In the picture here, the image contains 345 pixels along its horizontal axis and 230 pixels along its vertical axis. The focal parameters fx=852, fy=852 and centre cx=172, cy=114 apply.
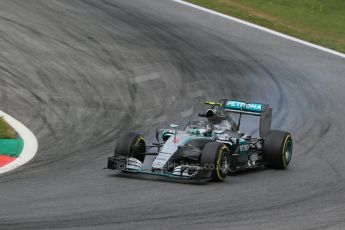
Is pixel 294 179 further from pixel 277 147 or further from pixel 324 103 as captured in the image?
pixel 324 103

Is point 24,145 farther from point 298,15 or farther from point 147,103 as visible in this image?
point 298,15

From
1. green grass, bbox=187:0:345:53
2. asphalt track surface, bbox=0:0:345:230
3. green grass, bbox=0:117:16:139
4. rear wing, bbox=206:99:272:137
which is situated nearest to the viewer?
asphalt track surface, bbox=0:0:345:230

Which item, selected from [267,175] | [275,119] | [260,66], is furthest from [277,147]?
[260,66]

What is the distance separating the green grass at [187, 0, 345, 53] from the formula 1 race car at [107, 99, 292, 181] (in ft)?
41.5

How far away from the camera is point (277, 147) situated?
16531mm

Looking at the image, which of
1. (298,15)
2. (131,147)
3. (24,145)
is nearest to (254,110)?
(131,147)

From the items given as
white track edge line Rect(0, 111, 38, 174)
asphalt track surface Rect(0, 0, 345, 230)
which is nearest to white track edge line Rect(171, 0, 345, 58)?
asphalt track surface Rect(0, 0, 345, 230)

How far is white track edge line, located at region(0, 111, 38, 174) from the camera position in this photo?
16.3 metres

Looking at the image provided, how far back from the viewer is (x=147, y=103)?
2186cm

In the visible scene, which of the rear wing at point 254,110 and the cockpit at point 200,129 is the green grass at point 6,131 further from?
the rear wing at point 254,110

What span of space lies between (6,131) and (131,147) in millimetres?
3720

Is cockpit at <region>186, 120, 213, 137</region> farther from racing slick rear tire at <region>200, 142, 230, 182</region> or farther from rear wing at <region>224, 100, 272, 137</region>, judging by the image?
rear wing at <region>224, 100, 272, 137</region>

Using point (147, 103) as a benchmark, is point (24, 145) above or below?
below

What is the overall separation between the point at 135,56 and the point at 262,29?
6.19m
